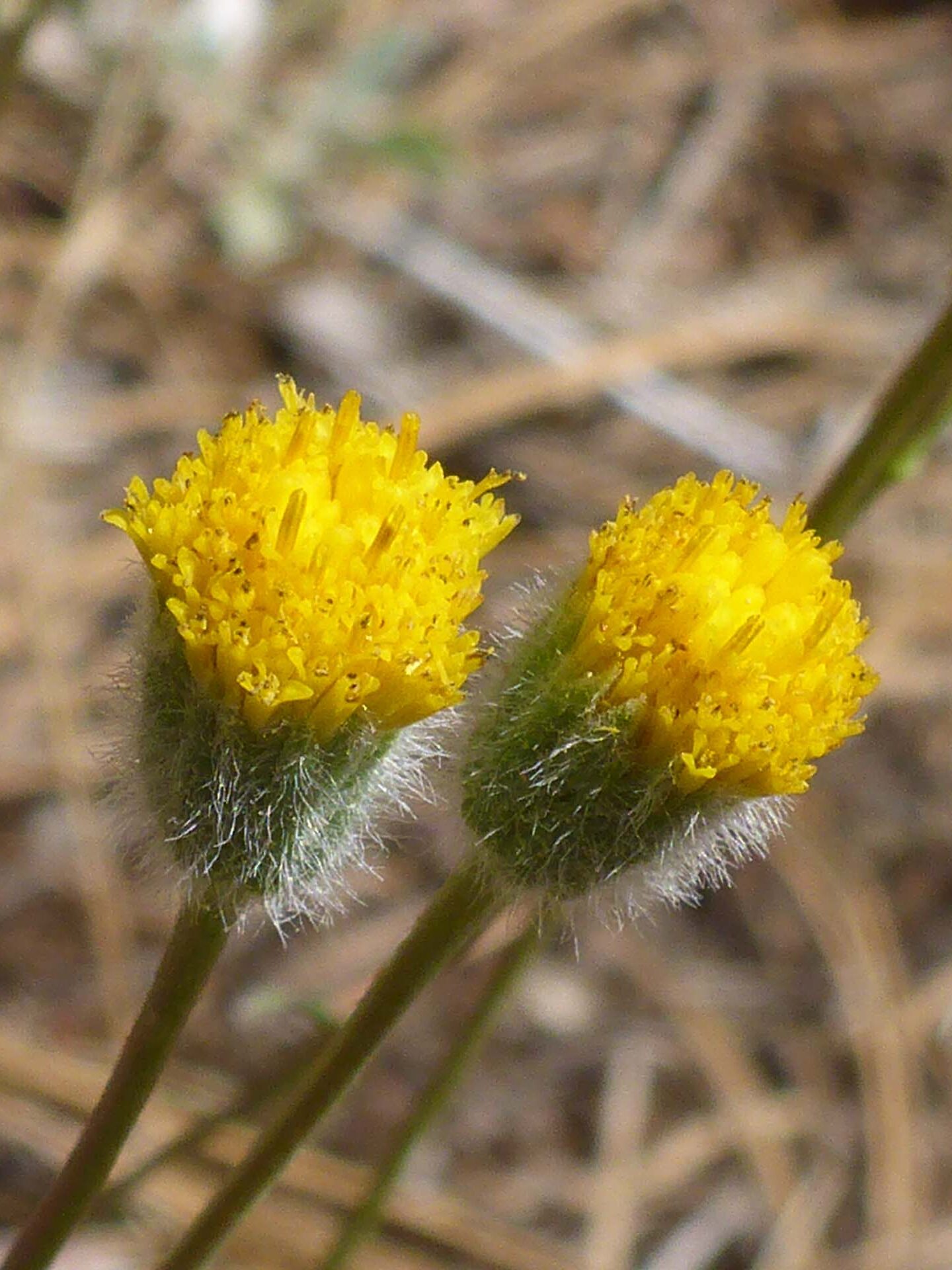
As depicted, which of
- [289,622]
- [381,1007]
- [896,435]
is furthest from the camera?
[896,435]

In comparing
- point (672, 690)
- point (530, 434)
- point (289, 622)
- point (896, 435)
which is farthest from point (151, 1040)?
point (530, 434)

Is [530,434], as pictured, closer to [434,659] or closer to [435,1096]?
[435,1096]

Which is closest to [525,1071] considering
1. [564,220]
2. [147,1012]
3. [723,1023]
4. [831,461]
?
[723,1023]

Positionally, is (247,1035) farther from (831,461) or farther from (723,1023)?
(831,461)

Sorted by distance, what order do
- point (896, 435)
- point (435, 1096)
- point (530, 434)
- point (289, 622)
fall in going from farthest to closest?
point (530, 434) → point (435, 1096) → point (896, 435) → point (289, 622)

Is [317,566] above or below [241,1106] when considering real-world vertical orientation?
above

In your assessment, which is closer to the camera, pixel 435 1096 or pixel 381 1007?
pixel 381 1007

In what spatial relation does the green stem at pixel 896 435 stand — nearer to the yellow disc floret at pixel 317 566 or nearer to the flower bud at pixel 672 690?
the flower bud at pixel 672 690

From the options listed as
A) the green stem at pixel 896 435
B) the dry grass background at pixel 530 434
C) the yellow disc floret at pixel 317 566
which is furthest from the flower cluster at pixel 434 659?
the dry grass background at pixel 530 434
